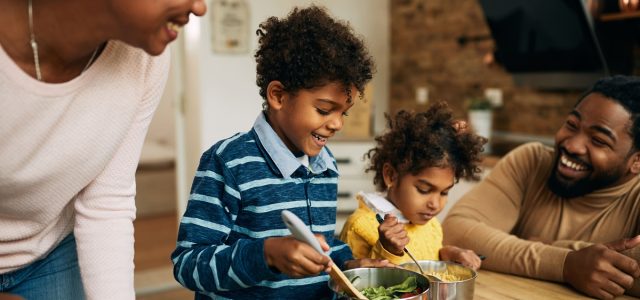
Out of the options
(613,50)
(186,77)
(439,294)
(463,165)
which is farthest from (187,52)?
(439,294)

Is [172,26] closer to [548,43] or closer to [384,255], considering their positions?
[384,255]

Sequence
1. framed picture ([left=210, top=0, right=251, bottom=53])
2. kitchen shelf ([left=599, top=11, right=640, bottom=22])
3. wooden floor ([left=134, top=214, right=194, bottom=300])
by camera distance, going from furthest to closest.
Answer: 1. framed picture ([left=210, top=0, right=251, bottom=53])
2. wooden floor ([left=134, top=214, right=194, bottom=300])
3. kitchen shelf ([left=599, top=11, right=640, bottom=22])

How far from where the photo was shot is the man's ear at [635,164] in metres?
1.46

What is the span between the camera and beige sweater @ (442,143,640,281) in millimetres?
1348

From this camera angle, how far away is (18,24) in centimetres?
85

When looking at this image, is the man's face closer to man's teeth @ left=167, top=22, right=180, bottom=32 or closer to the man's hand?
the man's hand

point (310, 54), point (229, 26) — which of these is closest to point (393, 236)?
point (310, 54)

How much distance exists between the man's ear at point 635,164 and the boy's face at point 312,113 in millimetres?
830

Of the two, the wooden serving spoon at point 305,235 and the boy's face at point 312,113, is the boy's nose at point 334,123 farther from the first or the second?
the wooden serving spoon at point 305,235

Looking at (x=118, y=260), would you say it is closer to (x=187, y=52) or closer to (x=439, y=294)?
(x=439, y=294)

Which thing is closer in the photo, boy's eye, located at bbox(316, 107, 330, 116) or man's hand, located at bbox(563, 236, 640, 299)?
boy's eye, located at bbox(316, 107, 330, 116)

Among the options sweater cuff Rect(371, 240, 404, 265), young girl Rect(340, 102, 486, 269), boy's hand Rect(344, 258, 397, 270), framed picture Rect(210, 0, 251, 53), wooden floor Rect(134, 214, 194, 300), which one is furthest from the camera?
framed picture Rect(210, 0, 251, 53)

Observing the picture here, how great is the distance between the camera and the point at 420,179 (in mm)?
1319

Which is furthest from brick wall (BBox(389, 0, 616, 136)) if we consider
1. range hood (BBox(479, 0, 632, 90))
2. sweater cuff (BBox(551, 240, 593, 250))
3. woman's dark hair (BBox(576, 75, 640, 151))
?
sweater cuff (BBox(551, 240, 593, 250))
